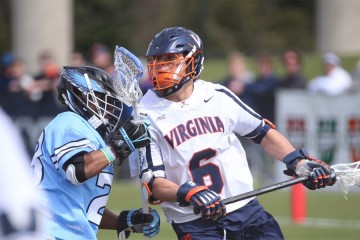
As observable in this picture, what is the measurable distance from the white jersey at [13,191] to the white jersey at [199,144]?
9.04ft

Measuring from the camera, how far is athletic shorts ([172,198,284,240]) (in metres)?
5.95

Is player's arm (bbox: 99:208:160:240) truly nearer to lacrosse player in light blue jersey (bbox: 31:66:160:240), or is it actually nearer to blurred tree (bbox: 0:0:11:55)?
lacrosse player in light blue jersey (bbox: 31:66:160:240)

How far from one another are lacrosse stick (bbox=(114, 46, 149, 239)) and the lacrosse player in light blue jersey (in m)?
0.06

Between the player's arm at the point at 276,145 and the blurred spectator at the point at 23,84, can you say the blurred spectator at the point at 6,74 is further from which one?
the player's arm at the point at 276,145

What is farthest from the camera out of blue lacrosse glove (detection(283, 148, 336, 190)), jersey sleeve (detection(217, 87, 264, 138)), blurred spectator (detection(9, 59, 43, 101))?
blurred spectator (detection(9, 59, 43, 101))

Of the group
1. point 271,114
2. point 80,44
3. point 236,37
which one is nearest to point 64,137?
point 271,114

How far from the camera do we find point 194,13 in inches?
945

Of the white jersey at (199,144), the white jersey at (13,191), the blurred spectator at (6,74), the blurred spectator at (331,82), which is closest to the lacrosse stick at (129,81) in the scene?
the white jersey at (199,144)

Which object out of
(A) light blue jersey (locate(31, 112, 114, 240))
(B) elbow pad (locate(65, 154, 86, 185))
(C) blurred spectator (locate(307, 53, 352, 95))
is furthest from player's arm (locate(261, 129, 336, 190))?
(C) blurred spectator (locate(307, 53, 352, 95))

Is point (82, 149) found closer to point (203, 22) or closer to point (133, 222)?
point (133, 222)

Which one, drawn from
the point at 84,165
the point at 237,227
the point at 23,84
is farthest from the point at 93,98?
the point at 23,84

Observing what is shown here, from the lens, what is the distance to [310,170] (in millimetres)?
5922

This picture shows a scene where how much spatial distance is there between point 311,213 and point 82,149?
7209 millimetres

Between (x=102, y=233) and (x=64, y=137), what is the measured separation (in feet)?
17.7
